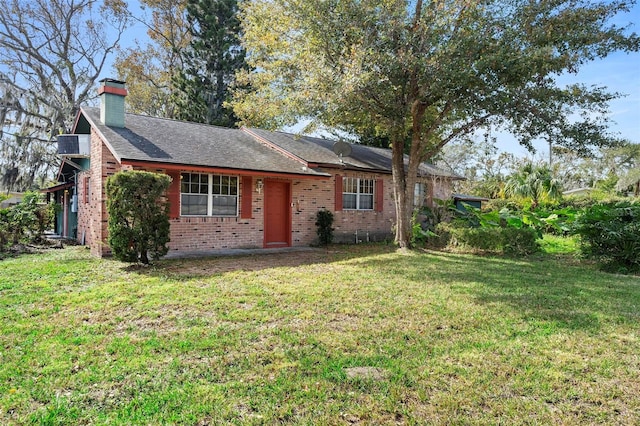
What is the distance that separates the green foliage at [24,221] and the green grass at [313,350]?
4.56m

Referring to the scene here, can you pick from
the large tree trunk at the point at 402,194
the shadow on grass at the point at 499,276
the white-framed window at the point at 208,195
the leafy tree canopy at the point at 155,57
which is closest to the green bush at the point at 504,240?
the shadow on grass at the point at 499,276

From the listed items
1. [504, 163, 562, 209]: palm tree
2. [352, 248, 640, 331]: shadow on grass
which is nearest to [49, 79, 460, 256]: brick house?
[352, 248, 640, 331]: shadow on grass

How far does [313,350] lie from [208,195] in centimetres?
767

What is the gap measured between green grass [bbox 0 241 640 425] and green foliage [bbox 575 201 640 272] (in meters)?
1.71

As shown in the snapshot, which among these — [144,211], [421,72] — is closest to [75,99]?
[144,211]

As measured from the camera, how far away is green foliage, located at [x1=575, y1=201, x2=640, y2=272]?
823 centimetres

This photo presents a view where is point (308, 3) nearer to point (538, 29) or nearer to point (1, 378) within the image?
point (538, 29)

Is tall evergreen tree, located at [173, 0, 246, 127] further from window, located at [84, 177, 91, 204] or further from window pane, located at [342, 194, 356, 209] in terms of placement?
window, located at [84, 177, 91, 204]

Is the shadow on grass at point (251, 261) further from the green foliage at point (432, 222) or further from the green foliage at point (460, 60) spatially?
the green foliage at point (460, 60)

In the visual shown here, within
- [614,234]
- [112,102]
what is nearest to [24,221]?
[112,102]

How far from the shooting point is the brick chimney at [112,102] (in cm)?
1046

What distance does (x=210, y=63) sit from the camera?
76.7ft

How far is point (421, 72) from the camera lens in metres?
9.24

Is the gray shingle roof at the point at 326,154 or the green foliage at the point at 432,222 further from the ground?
the gray shingle roof at the point at 326,154
